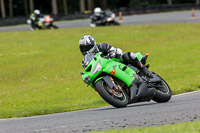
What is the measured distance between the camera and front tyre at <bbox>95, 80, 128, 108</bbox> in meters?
8.44

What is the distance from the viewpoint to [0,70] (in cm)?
1992

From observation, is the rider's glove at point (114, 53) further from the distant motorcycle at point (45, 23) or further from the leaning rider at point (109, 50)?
the distant motorcycle at point (45, 23)

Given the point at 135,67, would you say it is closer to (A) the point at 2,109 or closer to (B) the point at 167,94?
(B) the point at 167,94

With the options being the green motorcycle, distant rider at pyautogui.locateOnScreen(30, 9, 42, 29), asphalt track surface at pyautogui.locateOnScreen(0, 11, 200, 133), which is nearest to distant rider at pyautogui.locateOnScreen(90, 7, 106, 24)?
distant rider at pyautogui.locateOnScreen(30, 9, 42, 29)

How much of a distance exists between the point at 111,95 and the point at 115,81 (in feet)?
1.15

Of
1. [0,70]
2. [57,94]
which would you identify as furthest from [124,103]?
[0,70]

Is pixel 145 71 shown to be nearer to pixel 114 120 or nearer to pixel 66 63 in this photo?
pixel 114 120

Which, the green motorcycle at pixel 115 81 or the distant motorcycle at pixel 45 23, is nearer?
the green motorcycle at pixel 115 81

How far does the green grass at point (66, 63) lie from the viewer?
12.1 meters

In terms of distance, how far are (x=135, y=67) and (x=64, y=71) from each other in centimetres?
959

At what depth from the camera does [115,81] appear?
884cm

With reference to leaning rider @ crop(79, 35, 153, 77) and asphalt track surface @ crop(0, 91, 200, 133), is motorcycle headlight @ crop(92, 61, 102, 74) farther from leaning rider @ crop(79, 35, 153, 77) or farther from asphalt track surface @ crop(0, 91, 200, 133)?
asphalt track surface @ crop(0, 91, 200, 133)

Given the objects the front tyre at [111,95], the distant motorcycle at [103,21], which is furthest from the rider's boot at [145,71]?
the distant motorcycle at [103,21]

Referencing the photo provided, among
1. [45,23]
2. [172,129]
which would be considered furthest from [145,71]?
[45,23]
